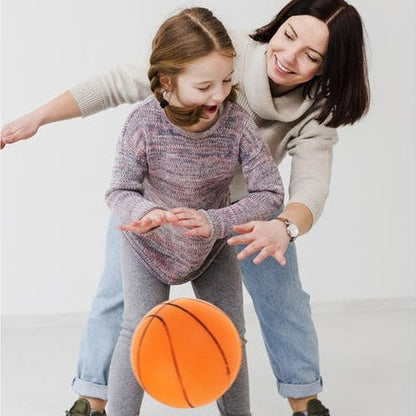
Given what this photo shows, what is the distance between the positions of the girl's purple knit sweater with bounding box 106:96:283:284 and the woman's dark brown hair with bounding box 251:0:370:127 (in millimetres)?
232

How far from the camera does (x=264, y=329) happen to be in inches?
91.1

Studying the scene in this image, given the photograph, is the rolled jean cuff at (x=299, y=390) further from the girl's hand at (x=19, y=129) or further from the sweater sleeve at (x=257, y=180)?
the girl's hand at (x=19, y=129)

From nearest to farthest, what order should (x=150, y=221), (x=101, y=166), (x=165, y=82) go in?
(x=150, y=221) < (x=165, y=82) < (x=101, y=166)

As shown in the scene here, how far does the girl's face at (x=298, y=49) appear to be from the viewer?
6.62 feet

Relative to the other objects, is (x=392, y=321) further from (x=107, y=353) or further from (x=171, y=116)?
(x=171, y=116)

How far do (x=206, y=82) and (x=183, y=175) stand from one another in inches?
8.5

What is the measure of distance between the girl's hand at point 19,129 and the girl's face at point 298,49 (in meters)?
0.54

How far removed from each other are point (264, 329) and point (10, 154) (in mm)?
1564

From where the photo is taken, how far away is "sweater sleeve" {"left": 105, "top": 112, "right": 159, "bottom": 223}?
1.90 m

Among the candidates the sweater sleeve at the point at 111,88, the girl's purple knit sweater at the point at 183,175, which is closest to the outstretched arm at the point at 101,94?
the sweater sleeve at the point at 111,88

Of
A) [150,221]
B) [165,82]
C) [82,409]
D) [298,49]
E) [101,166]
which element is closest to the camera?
[150,221]

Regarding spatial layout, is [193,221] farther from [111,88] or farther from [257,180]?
[111,88]

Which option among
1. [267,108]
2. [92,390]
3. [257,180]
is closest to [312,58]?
[267,108]

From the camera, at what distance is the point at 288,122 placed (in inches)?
86.7
